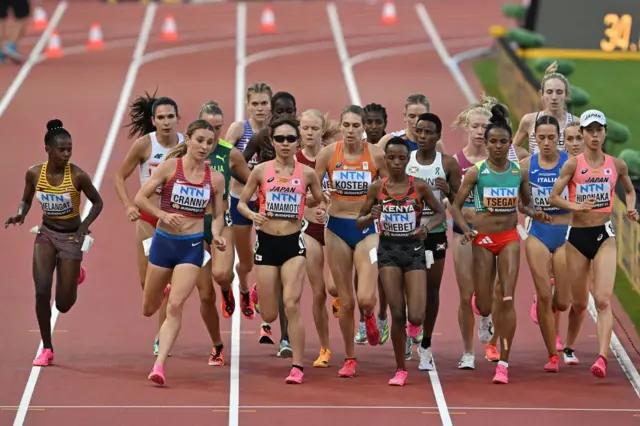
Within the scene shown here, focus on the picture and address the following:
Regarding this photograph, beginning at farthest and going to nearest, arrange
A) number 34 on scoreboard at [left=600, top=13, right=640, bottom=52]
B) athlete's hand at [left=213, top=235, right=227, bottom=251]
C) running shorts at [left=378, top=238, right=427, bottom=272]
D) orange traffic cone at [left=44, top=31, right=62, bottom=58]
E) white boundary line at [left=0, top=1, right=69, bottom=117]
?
1. orange traffic cone at [left=44, top=31, right=62, bottom=58]
2. white boundary line at [left=0, top=1, right=69, bottom=117]
3. number 34 on scoreboard at [left=600, top=13, right=640, bottom=52]
4. running shorts at [left=378, top=238, right=427, bottom=272]
5. athlete's hand at [left=213, top=235, right=227, bottom=251]

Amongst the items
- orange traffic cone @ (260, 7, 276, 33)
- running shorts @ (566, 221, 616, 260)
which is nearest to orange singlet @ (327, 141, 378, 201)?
running shorts @ (566, 221, 616, 260)

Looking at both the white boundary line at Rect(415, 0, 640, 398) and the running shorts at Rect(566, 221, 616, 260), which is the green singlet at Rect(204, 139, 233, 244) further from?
the white boundary line at Rect(415, 0, 640, 398)

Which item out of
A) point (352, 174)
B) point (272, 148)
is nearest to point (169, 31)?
point (272, 148)

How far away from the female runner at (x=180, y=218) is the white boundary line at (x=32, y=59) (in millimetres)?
14008

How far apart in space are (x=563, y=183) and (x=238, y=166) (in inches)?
121

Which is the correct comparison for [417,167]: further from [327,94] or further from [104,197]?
[327,94]

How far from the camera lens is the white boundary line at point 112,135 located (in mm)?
14211

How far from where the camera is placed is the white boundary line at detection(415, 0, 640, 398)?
49.5 ft

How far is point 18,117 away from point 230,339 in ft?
40.5

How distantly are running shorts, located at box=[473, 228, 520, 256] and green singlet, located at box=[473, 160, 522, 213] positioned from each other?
0.21 meters

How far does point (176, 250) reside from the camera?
14375 millimetres

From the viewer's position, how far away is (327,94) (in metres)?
29.2

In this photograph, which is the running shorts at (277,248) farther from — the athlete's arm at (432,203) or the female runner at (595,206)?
the female runner at (595,206)

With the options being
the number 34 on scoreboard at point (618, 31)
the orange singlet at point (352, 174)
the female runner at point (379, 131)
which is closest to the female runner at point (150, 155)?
the orange singlet at point (352, 174)
